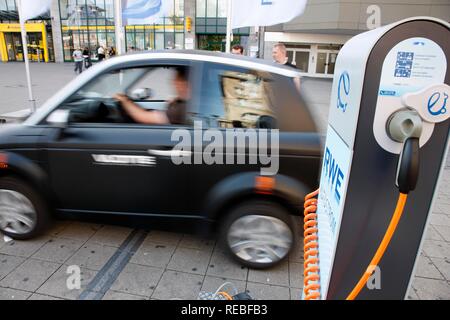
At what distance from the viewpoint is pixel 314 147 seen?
2561 millimetres

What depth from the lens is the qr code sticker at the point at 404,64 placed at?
1.34m

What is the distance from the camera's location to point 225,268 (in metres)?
2.85

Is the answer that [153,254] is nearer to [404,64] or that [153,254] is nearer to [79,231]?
[79,231]

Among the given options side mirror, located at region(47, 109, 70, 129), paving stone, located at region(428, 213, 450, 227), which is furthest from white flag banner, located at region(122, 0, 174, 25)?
paving stone, located at region(428, 213, 450, 227)

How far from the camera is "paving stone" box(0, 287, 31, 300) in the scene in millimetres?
2422

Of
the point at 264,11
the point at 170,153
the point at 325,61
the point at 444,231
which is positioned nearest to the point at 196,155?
the point at 170,153

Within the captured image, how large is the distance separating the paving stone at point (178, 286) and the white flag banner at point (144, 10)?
495cm

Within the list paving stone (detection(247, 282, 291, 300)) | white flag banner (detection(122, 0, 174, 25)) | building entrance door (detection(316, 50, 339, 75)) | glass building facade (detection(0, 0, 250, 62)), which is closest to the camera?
paving stone (detection(247, 282, 291, 300))

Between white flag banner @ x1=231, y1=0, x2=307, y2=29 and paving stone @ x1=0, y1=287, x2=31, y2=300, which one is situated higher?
white flag banner @ x1=231, y1=0, x2=307, y2=29

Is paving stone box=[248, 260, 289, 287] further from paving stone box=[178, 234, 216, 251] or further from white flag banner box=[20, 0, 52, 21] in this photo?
white flag banner box=[20, 0, 52, 21]

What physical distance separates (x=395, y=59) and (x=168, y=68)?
187 cm

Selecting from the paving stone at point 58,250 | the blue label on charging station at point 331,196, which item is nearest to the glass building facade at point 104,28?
the paving stone at point 58,250

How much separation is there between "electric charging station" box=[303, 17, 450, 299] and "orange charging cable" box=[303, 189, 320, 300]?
2.6 inches

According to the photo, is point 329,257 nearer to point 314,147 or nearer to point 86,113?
point 314,147
